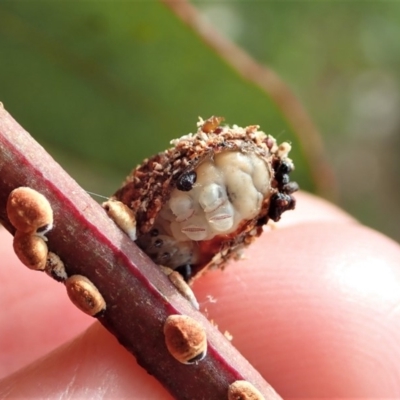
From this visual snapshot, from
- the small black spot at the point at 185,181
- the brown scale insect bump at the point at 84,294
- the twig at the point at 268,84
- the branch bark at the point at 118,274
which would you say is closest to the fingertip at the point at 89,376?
the branch bark at the point at 118,274

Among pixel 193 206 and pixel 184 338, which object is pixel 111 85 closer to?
pixel 193 206

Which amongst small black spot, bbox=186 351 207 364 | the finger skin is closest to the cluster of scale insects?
small black spot, bbox=186 351 207 364

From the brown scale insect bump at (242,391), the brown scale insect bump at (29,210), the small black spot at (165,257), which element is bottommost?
the brown scale insect bump at (242,391)

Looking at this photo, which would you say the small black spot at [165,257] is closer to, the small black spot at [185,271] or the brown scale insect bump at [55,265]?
the small black spot at [185,271]

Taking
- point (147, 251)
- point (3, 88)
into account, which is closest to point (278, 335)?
point (147, 251)

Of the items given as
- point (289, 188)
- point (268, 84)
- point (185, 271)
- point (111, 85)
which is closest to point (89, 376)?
point (185, 271)

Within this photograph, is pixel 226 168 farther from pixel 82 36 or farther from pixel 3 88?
pixel 3 88

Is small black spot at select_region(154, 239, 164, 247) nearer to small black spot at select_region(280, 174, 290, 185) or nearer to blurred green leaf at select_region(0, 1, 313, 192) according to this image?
small black spot at select_region(280, 174, 290, 185)
